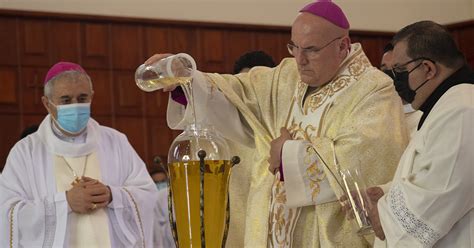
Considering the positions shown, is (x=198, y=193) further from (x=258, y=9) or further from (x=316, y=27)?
(x=258, y=9)

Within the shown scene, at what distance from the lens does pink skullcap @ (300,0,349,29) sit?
4.76 meters

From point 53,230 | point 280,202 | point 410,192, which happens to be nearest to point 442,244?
point 410,192

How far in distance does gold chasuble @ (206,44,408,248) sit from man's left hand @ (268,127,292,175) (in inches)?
4.1

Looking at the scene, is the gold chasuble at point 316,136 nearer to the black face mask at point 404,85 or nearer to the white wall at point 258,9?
the black face mask at point 404,85

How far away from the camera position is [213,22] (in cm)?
1119

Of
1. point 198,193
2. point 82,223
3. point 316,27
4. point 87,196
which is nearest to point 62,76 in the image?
point 87,196

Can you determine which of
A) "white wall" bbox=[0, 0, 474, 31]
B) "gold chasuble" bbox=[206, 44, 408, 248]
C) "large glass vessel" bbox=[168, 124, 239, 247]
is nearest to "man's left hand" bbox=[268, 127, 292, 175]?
"gold chasuble" bbox=[206, 44, 408, 248]

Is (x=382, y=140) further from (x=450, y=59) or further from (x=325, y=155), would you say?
(x=450, y=59)

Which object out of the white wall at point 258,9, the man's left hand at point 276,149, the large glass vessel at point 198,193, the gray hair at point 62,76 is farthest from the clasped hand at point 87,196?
the white wall at point 258,9

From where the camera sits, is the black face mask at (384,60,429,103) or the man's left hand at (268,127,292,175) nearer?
the black face mask at (384,60,429,103)

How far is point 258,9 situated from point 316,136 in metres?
6.87

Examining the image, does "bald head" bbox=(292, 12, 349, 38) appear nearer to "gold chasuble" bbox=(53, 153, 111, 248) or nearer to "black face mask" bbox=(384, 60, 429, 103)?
"black face mask" bbox=(384, 60, 429, 103)

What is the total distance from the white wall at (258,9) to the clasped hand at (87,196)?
191 inches

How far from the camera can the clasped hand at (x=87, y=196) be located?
5.96m
